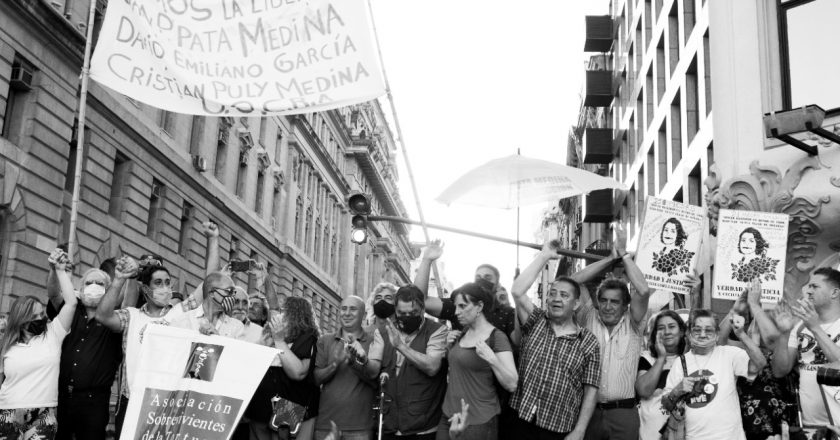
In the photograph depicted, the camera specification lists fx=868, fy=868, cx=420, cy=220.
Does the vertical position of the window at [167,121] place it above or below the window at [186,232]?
above

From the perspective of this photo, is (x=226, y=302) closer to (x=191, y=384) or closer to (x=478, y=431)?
(x=191, y=384)

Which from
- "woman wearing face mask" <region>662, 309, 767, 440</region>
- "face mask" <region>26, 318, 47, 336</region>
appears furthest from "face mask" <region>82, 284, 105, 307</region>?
"woman wearing face mask" <region>662, 309, 767, 440</region>

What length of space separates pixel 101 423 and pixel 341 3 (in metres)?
4.28

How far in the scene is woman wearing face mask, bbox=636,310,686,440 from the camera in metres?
6.89

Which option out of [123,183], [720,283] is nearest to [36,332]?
[720,283]

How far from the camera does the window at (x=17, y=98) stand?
64.5 feet

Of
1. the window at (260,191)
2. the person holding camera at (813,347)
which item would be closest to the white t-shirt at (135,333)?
the person holding camera at (813,347)

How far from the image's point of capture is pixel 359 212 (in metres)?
16.1

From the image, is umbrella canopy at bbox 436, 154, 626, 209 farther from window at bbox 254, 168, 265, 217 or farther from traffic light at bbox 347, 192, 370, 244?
window at bbox 254, 168, 265, 217

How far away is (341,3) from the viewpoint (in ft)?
26.7

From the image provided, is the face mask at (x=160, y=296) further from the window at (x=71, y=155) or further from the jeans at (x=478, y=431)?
the window at (x=71, y=155)

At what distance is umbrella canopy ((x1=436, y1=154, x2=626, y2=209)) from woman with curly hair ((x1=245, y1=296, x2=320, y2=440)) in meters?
2.81

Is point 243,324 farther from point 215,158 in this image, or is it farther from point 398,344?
point 215,158

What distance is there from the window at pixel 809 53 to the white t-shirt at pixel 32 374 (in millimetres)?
11074
